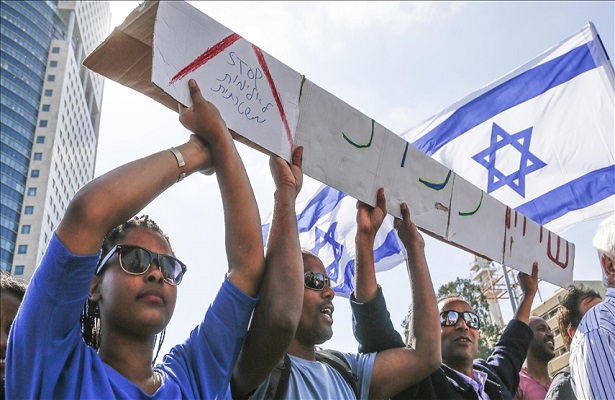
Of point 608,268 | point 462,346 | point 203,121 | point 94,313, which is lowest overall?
point 94,313

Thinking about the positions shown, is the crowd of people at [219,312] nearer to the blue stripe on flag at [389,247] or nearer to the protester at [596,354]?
the protester at [596,354]

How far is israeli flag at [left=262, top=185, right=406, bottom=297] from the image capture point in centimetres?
463

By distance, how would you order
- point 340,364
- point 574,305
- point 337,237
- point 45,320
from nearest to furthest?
point 45,320
point 340,364
point 574,305
point 337,237

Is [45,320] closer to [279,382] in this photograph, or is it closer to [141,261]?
[141,261]

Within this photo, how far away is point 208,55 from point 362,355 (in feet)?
4.97

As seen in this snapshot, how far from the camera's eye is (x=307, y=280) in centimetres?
287

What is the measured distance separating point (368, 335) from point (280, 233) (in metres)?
1.01

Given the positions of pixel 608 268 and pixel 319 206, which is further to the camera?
pixel 319 206

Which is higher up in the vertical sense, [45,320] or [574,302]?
[574,302]

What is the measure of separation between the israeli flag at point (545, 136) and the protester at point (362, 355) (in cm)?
179

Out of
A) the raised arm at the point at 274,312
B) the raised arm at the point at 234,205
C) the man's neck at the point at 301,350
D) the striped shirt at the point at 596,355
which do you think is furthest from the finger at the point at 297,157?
the striped shirt at the point at 596,355

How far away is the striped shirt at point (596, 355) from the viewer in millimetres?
2666

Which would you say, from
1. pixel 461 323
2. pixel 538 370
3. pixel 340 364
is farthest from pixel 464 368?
pixel 538 370

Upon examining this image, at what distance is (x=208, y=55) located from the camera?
230 centimetres
